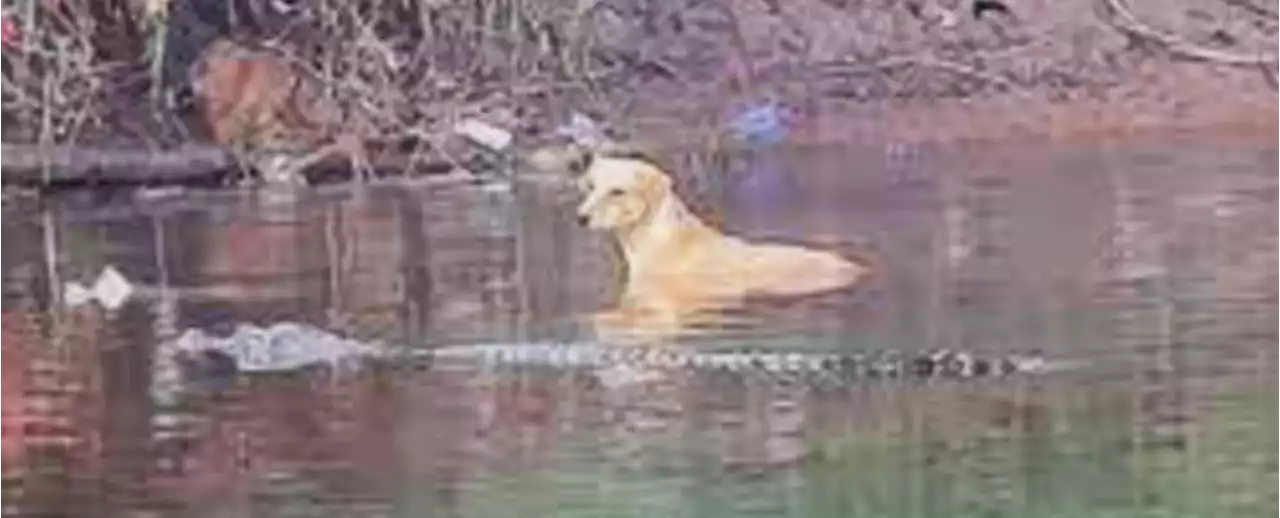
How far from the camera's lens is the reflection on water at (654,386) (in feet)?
26.6

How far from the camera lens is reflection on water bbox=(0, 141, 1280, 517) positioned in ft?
26.6

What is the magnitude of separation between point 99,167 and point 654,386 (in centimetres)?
731

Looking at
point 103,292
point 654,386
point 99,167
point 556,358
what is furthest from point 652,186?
point 99,167

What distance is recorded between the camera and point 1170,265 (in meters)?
12.1

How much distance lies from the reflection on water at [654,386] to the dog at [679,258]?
196 mm

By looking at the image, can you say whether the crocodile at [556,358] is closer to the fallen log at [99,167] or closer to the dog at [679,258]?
the dog at [679,258]

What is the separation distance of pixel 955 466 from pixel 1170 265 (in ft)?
13.0

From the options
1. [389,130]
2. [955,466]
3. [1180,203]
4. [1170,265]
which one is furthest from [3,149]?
[955,466]

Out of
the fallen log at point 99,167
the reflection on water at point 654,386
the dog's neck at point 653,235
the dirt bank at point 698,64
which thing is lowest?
the reflection on water at point 654,386

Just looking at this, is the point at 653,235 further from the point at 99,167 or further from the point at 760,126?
the point at 760,126

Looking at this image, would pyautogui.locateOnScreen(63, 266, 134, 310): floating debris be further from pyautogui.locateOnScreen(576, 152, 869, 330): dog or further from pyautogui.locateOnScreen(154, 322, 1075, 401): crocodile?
pyautogui.locateOnScreen(576, 152, 869, 330): dog

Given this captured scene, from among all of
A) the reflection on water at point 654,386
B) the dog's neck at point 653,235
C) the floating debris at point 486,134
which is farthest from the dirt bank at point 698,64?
the dog's neck at point 653,235

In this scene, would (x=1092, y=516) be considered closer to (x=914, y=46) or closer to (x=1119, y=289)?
(x=1119, y=289)

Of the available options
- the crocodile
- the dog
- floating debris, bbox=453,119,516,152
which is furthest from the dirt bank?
the crocodile
